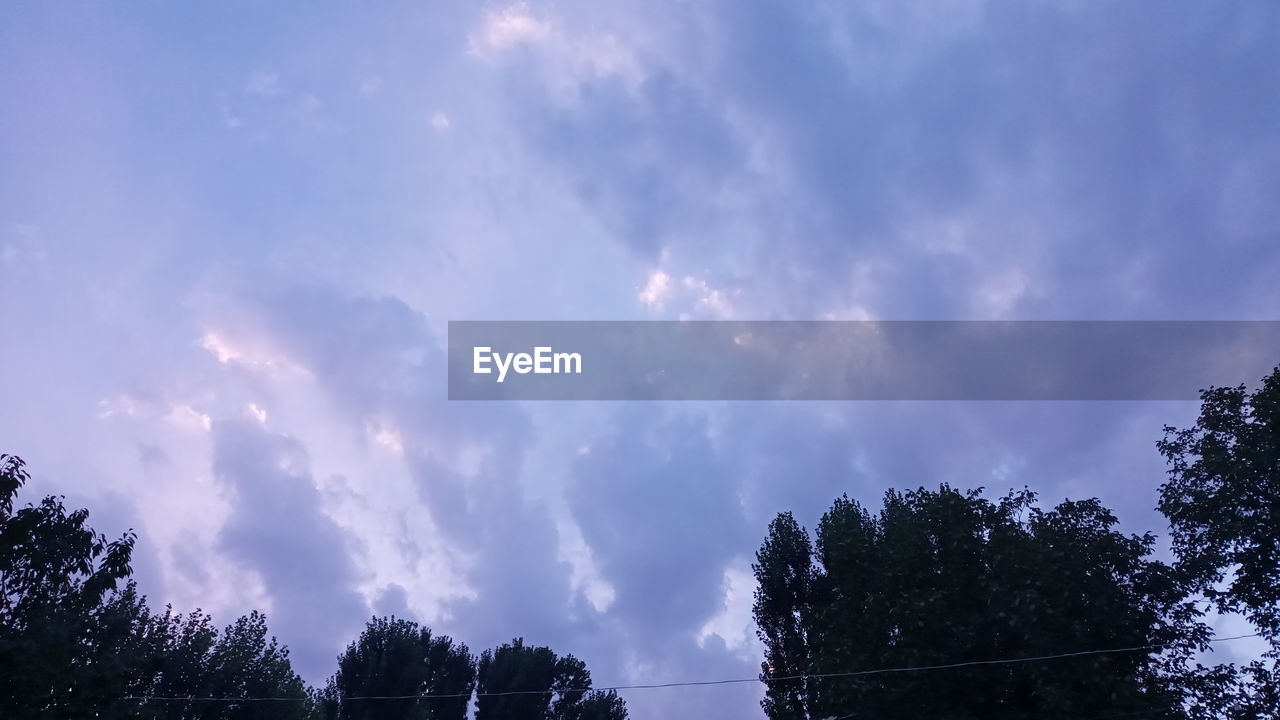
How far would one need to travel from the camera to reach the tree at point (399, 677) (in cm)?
4725

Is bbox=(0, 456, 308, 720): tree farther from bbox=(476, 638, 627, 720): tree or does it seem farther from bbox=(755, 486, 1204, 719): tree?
bbox=(476, 638, 627, 720): tree

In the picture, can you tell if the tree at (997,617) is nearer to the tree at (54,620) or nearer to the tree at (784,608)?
the tree at (784,608)

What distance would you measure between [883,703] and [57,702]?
2646 centimetres

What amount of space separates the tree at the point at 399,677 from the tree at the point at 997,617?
30.0m

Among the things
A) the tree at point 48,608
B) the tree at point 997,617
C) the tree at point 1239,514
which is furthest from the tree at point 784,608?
the tree at point 48,608

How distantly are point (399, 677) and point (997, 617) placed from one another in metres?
40.1

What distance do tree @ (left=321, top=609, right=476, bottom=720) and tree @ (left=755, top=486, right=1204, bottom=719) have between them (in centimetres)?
2995

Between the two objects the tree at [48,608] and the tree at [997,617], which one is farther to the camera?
the tree at [997,617]

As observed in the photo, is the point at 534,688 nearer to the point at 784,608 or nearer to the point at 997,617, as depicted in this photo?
the point at 784,608

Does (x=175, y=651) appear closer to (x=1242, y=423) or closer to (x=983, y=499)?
(x=983, y=499)

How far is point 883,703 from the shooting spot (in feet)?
90.5

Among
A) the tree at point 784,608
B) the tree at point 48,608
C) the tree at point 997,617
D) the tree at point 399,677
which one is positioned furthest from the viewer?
the tree at point 399,677

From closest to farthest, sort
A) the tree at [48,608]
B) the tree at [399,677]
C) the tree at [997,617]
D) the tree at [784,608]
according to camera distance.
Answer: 1. the tree at [48,608]
2. the tree at [997,617]
3. the tree at [784,608]
4. the tree at [399,677]

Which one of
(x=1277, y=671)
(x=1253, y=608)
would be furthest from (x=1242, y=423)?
(x=1277, y=671)
